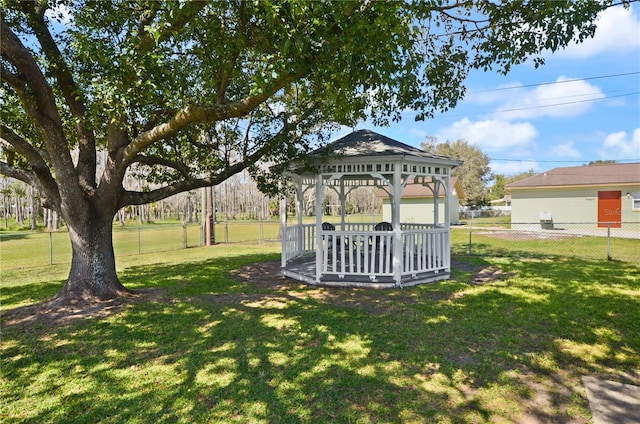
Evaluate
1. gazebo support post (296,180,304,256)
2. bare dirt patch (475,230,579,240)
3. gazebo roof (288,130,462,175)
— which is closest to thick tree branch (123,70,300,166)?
gazebo roof (288,130,462,175)

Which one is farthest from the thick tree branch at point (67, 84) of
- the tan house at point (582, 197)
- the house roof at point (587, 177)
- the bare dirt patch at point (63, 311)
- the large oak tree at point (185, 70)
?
the house roof at point (587, 177)

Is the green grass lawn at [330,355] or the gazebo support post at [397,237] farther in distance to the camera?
the gazebo support post at [397,237]

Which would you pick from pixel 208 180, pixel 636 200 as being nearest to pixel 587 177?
pixel 636 200

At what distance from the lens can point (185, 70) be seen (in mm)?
5809

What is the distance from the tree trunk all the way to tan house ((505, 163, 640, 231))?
17.6m

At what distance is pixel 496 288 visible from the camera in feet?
22.3

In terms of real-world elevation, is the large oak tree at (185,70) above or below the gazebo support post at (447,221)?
above

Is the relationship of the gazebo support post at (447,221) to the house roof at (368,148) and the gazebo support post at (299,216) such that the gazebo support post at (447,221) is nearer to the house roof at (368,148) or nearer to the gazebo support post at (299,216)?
the house roof at (368,148)

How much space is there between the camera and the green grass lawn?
292 centimetres

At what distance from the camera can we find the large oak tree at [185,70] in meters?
3.89

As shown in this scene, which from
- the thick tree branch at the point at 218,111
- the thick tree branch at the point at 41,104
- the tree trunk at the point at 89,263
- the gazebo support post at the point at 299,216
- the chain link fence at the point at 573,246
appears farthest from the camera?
the chain link fence at the point at 573,246

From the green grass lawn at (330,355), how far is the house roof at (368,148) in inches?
113

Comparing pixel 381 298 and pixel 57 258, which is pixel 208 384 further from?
pixel 57 258

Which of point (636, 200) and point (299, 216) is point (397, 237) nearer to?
point (299, 216)
